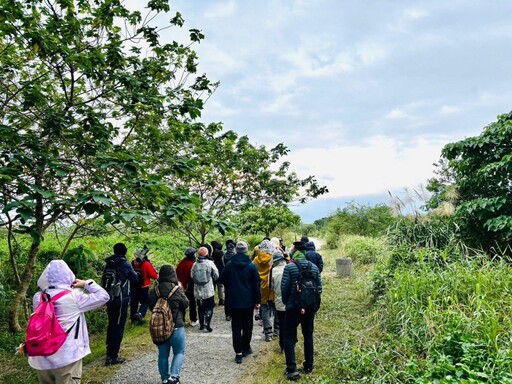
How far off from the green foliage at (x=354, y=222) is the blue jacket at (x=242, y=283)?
49.6ft

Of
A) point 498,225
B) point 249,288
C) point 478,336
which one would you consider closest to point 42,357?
point 249,288

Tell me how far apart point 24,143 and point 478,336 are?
18.9ft

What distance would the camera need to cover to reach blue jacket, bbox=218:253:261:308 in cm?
529

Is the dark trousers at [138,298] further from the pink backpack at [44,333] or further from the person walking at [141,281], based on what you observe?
the pink backpack at [44,333]

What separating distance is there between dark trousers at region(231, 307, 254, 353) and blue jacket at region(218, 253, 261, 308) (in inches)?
5.1

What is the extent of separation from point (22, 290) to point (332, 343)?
19.3ft

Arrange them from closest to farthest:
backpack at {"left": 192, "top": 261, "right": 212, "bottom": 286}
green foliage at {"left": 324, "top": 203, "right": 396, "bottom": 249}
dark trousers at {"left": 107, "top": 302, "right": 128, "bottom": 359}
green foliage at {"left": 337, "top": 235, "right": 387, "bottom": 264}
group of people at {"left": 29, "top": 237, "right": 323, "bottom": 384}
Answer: group of people at {"left": 29, "top": 237, "right": 323, "bottom": 384} < dark trousers at {"left": 107, "top": 302, "right": 128, "bottom": 359} < backpack at {"left": 192, "top": 261, "right": 212, "bottom": 286} < green foliage at {"left": 337, "top": 235, "right": 387, "bottom": 264} < green foliage at {"left": 324, "top": 203, "right": 396, "bottom": 249}

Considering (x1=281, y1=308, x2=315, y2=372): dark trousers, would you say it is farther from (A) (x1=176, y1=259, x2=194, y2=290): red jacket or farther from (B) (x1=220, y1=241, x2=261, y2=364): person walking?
(A) (x1=176, y1=259, x2=194, y2=290): red jacket

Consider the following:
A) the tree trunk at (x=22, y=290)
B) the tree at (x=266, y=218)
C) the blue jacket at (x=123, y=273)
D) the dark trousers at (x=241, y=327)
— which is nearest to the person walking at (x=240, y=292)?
the dark trousers at (x=241, y=327)

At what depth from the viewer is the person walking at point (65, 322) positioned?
10.4 feet

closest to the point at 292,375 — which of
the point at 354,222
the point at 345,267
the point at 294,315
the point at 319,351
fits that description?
the point at 294,315

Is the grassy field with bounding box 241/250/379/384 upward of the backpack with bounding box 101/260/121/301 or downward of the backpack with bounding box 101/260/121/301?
downward

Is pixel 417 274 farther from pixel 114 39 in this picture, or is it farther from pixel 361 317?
pixel 114 39

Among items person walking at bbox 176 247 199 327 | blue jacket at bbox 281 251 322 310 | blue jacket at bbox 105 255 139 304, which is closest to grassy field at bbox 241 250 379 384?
blue jacket at bbox 281 251 322 310
